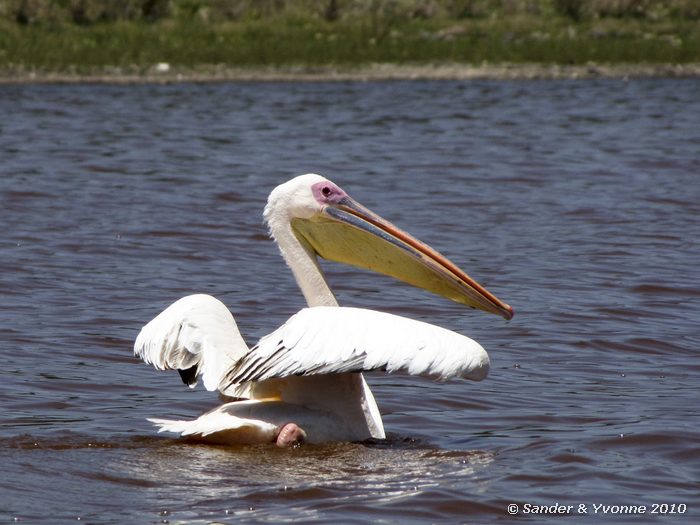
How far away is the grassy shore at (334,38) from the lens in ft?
74.1

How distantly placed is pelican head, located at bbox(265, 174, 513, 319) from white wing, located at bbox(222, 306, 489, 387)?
1.98 ft

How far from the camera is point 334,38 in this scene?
24.5 metres

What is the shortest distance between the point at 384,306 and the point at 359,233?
208 centimetres

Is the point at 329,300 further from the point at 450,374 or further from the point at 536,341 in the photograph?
the point at 536,341

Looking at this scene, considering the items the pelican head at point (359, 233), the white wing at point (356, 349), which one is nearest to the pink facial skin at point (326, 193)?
the pelican head at point (359, 233)

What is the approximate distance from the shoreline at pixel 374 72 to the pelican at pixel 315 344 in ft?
57.2

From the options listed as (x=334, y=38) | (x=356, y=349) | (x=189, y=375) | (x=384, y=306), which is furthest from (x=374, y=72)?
(x=356, y=349)

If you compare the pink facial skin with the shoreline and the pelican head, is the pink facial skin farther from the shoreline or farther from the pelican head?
the shoreline

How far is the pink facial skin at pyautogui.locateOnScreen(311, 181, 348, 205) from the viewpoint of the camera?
491 centimetres

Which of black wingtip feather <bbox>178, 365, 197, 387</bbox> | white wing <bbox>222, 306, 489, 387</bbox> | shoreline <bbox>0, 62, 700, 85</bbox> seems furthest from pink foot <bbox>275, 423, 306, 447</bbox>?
shoreline <bbox>0, 62, 700, 85</bbox>

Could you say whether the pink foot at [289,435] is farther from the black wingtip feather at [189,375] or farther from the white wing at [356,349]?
the black wingtip feather at [189,375]

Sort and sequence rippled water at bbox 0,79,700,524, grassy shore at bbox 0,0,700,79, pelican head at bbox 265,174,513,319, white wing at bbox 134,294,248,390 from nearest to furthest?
1. rippled water at bbox 0,79,700,524
2. white wing at bbox 134,294,248,390
3. pelican head at bbox 265,174,513,319
4. grassy shore at bbox 0,0,700,79

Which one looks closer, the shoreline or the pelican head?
the pelican head

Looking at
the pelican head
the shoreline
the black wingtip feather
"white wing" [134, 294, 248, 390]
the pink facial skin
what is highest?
the pink facial skin
